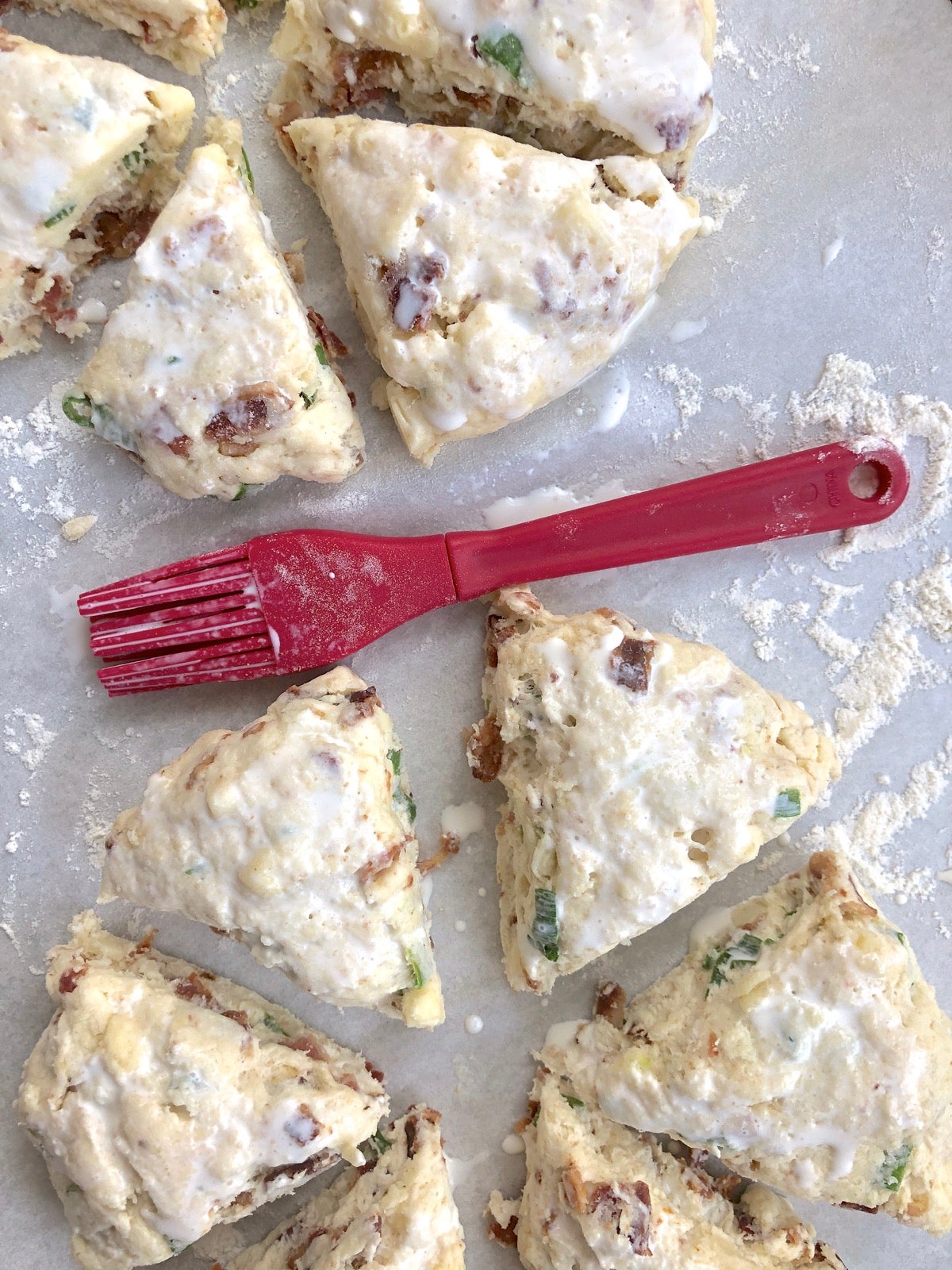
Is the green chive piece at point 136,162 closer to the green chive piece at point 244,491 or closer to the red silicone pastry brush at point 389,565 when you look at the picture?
the green chive piece at point 244,491

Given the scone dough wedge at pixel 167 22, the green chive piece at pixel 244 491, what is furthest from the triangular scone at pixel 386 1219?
the scone dough wedge at pixel 167 22

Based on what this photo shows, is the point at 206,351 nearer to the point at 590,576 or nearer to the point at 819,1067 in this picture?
the point at 590,576

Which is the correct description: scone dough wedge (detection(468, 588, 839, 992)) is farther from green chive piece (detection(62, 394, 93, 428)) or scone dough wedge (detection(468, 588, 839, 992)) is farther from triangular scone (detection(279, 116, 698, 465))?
green chive piece (detection(62, 394, 93, 428))

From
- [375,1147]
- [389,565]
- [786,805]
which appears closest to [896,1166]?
[786,805]

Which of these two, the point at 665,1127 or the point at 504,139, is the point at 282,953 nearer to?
the point at 665,1127

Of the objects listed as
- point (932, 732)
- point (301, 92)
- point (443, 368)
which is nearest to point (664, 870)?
point (932, 732)

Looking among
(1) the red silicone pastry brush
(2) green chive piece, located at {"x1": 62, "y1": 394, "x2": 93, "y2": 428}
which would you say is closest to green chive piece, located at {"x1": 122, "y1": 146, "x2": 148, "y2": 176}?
(2) green chive piece, located at {"x1": 62, "y1": 394, "x2": 93, "y2": 428}

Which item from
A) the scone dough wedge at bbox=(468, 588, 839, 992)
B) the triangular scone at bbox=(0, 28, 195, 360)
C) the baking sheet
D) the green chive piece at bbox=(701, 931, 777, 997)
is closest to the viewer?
the triangular scone at bbox=(0, 28, 195, 360)
